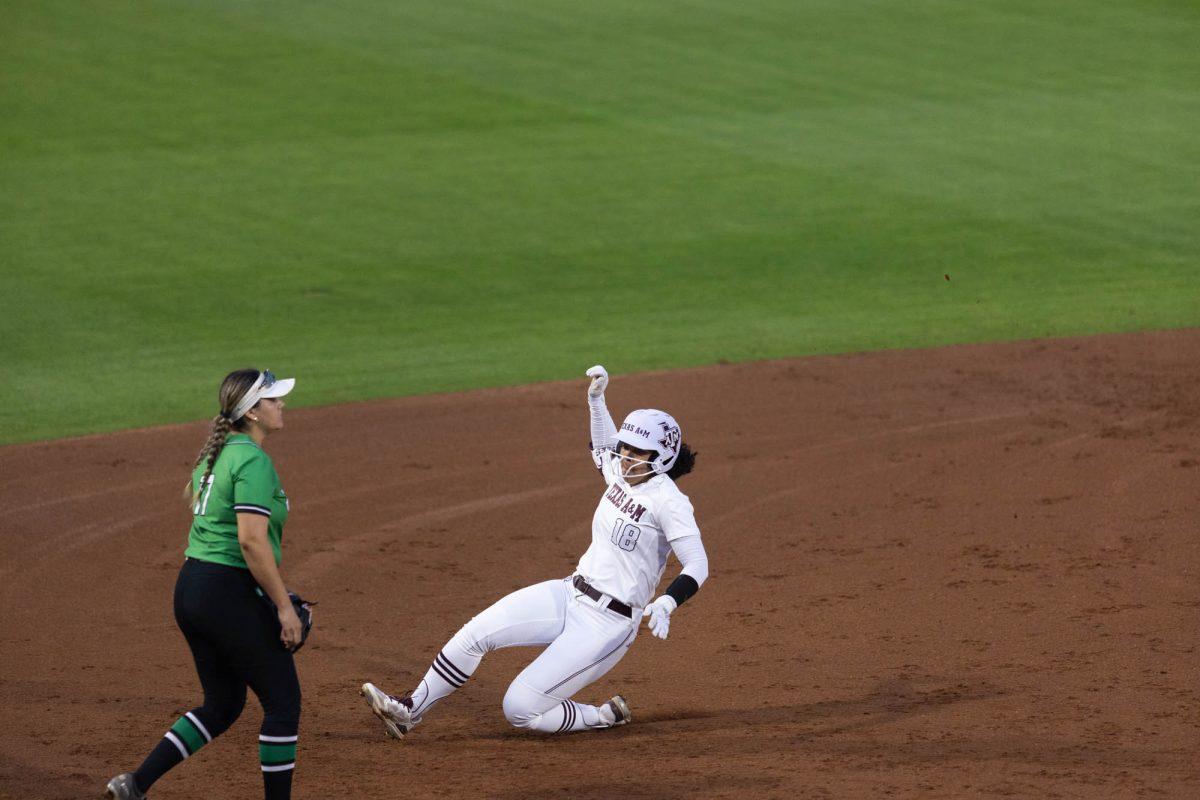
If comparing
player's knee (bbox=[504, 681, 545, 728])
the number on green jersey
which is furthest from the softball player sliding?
the number on green jersey

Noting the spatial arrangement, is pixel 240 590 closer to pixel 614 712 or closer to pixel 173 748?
pixel 173 748

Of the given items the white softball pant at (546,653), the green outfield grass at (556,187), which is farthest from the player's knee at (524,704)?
the green outfield grass at (556,187)

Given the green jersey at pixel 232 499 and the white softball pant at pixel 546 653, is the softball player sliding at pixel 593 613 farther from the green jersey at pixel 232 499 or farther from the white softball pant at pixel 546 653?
the green jersey at pixel 232 499

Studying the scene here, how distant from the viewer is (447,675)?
8094mm

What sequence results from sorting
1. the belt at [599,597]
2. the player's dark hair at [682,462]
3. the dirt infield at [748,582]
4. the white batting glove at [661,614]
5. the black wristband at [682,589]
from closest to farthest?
the white batting glove at [661,614]
the black wristband at [682,589]
the dirt infield at [748,582]
the belt at [599,597]
the player's dark hair at [682,462]

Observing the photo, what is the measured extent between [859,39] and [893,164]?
6.65 meters

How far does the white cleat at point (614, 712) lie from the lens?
830 cm

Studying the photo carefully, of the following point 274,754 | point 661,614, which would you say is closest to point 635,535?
point 661,614

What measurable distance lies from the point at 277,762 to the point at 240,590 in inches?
30.8

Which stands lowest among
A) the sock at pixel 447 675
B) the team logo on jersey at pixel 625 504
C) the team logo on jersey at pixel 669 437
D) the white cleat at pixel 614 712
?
the white cleat at pixel 614 712

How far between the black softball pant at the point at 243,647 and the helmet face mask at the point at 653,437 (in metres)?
2.23

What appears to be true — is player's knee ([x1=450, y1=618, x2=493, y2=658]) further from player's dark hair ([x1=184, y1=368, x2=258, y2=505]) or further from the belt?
player's dark hair ([x1=184, y1=368, x2=258, y2=505])

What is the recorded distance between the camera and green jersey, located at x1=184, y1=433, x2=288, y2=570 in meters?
6.59

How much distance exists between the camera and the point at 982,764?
7.57m
